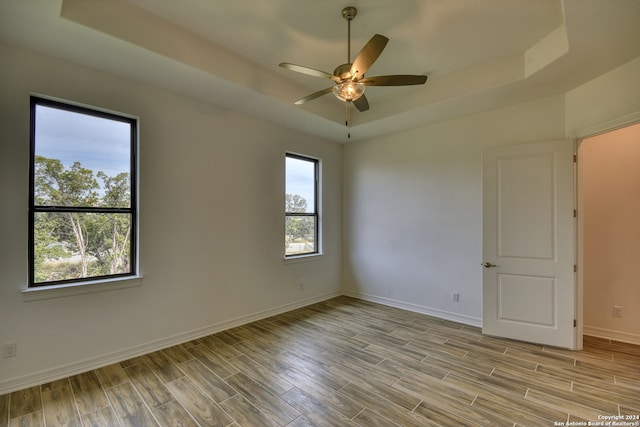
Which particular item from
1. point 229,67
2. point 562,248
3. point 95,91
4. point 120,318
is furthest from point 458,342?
Answer: point 95,91

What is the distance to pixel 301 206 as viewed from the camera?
4770 mm

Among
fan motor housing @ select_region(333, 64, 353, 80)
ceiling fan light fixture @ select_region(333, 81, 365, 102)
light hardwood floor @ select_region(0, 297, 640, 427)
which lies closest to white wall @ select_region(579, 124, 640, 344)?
light hardwood floor @ select_region(0, 297, 640, 427)

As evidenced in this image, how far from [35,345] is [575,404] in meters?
4.37

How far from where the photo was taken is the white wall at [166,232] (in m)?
2.35

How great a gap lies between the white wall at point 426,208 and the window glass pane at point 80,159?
3487 mm

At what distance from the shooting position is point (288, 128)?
14.5 feet

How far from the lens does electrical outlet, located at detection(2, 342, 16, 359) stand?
230 centimetres

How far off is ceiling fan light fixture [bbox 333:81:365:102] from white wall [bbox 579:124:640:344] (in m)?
2.67

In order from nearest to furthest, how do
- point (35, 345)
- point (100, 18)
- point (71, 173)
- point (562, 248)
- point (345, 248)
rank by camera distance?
point (100, 18) < point (35, 345) < point (71, 173) < point (562, 248) < point (345, 248)

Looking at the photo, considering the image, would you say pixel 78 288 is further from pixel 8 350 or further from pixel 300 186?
pixel 300 186

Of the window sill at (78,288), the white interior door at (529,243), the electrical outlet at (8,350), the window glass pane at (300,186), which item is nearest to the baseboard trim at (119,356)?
the electrical outlet at (8,350)

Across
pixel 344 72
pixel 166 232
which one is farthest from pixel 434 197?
pixel 166 232

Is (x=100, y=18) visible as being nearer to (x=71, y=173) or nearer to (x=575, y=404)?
(x=71, y=173)

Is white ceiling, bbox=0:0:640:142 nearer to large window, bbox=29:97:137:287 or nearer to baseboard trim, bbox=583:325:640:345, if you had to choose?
large window, bbox=29:97:137:287
